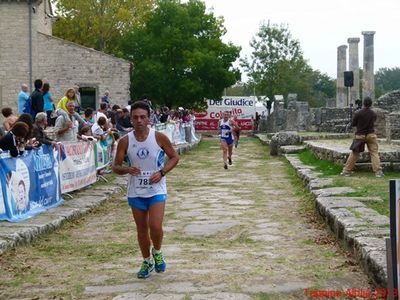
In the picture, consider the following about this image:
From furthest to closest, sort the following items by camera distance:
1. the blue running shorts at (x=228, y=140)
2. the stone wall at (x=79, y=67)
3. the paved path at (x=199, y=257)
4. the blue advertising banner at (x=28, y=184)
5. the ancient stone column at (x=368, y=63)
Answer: the ancient stone column at (x=368, y=63)
the stone wall at (x=79, y=67)
the blue running shorts at (x=228, y=140)
the blue advertising banner at (x=28, y=184)
the paved path at (x=199, y=257)

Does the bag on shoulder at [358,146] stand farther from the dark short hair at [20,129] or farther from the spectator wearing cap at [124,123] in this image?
the dark short hair at [20,129]

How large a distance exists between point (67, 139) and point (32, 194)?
11.6 ft

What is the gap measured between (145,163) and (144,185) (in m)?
0.20

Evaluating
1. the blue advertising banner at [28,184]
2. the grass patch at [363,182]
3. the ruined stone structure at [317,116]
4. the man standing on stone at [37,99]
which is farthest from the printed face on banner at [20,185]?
the ruined stone structure at [317,116]

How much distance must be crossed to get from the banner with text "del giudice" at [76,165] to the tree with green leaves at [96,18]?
114 feet

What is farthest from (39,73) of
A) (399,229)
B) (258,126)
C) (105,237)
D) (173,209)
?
(399,229)

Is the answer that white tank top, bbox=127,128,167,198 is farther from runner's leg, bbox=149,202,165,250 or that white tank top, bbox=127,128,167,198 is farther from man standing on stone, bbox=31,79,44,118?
man standing on stone, bbox=31,79,44,118

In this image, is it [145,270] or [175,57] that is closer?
[145,270]

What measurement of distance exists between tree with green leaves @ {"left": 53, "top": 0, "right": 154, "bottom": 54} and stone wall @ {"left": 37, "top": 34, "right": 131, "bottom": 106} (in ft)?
49.8

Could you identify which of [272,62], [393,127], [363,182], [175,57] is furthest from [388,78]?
[363,182]

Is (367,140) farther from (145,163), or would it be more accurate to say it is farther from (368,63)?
(368,63)

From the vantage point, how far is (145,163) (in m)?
6.41

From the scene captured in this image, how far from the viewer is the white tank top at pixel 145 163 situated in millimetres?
6395

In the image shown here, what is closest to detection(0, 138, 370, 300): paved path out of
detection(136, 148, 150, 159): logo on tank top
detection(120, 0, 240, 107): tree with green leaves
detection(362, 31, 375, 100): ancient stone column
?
detection(136, 148, 150, 159): logo on tank top
